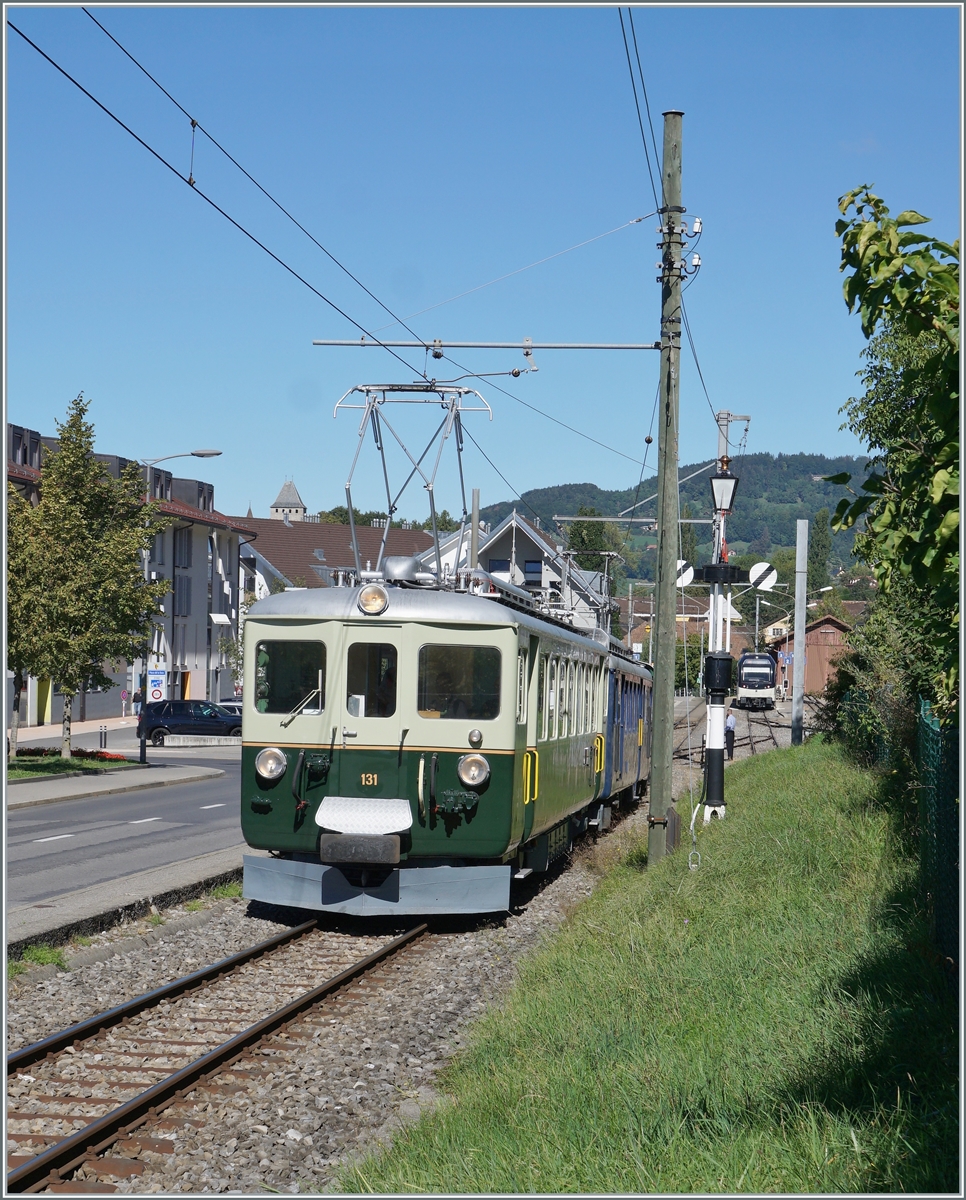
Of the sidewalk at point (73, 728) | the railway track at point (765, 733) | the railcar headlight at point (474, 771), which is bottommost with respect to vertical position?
the sidewalk at point (73, 728)

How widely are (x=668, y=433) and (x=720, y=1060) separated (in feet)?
32.3

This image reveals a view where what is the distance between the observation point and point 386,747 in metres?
11.8

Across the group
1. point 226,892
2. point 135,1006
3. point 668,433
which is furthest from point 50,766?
point 135,1006

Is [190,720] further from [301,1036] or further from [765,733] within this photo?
[301,1036]

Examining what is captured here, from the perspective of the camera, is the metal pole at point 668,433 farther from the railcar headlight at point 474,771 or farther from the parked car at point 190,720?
the parked car at point 190,720

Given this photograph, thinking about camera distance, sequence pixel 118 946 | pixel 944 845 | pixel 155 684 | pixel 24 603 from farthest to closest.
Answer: pixel 155 684
pixel 24 603
pixel 118 946
pixel 944 845

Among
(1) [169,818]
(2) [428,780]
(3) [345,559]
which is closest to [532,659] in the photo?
(2) [428,780]

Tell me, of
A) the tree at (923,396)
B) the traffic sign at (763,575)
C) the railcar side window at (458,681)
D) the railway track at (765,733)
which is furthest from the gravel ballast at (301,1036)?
the railway track at (765,733)

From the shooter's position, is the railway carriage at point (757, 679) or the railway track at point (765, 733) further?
the railway carriage at point (757, 679)

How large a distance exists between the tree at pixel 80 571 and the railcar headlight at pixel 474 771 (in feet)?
63.4

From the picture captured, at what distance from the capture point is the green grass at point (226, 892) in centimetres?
1427

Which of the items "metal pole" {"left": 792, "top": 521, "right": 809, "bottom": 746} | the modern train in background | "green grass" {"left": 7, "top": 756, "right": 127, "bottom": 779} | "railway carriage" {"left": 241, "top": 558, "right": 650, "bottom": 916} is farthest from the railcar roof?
the modern train in background

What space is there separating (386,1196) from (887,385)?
48.6 ft

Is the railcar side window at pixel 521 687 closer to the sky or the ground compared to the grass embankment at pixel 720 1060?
closer to the sky
